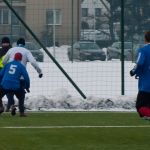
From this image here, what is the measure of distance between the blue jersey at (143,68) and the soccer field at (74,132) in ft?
2.64

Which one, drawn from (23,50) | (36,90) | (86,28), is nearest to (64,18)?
(86,28)


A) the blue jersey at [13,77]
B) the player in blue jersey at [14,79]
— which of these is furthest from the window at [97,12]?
the blue jersey at [13,77]

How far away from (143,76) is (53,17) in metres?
9.54

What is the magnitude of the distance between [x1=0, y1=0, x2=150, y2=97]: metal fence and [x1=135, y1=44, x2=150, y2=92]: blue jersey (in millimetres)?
8134

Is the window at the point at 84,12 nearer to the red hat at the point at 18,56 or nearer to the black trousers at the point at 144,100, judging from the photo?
the red hat at the point at 18,56

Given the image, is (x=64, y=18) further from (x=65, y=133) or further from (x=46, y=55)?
(x=65, y=133)

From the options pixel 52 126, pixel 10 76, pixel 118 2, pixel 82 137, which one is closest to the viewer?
pixel 82 137

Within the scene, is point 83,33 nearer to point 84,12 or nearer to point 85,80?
point 84,12

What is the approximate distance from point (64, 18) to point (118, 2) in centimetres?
148

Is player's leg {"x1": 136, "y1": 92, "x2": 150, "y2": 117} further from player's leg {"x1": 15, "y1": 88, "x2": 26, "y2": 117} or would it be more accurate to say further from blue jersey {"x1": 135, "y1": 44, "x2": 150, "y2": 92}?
player's leg {"x1": 15, "y1": 88, "x2": 26, "y2": 117}

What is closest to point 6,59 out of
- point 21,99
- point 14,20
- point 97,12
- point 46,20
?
point 21,99

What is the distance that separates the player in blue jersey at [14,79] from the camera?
18.4 metres

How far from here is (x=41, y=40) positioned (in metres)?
23.8

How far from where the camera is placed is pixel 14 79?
18.4 m
